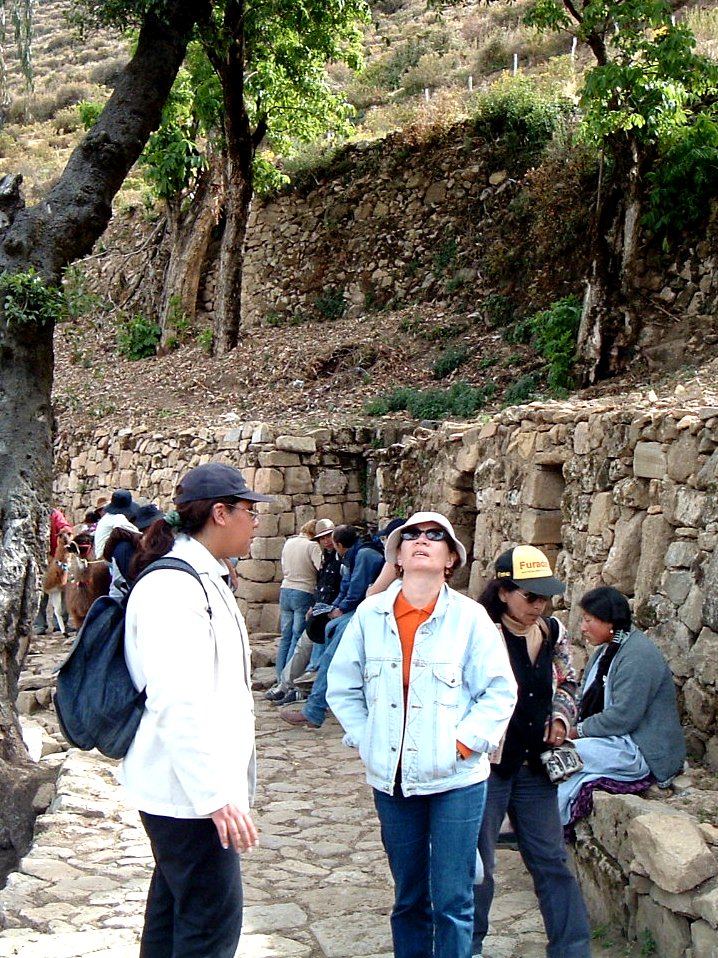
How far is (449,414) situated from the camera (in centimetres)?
1388

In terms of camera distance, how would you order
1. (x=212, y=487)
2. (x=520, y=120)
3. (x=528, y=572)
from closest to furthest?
(x=212, y=487) → (x=528, y=572) → (x=520, y=120)

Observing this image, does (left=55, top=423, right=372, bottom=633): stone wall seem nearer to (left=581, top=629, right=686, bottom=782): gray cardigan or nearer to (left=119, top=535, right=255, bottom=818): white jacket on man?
(left=581, top=629, right=686, bottom=782): gray cardigan

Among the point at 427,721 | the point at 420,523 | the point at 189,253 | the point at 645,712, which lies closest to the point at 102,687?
the point at 427,721

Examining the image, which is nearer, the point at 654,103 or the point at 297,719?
the point at 297,719

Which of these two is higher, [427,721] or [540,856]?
[427,721]

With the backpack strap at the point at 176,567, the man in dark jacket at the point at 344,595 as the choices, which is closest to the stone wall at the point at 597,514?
the man in dark jacket at the point at 344,595

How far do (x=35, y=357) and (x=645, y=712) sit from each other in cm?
507

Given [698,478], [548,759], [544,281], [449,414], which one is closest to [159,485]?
[449,414]

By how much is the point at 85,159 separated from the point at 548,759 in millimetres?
6138

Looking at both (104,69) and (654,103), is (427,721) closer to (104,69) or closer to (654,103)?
(654,103)

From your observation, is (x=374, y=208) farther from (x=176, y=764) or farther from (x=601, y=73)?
(x=176, y=764)

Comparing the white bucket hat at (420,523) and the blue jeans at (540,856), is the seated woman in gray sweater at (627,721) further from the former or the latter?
the white bucket hat at (420,523)

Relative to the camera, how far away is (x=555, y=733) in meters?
3.97

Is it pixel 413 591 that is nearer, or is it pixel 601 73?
pixel 413 591
